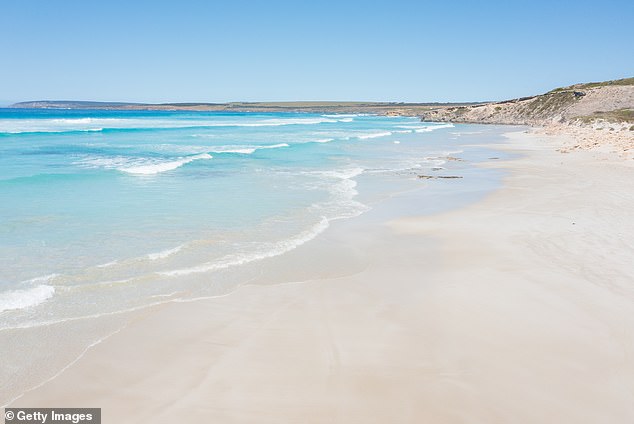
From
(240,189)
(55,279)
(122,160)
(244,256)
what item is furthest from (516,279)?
(122,160)

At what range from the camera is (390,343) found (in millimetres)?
6176

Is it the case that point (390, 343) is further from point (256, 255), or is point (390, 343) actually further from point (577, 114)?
point (577, 114)

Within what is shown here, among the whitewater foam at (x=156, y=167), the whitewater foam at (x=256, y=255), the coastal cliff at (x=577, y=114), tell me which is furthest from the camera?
the coastal cliff at (x=577, y=114)

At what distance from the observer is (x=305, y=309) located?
7.27 meters

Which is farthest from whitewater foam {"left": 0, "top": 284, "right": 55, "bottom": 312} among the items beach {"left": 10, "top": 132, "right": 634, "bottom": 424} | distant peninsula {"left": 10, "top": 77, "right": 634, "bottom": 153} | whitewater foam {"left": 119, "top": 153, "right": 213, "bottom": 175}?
distant peninsula {"left": 10, "top": 77, "right": 634, "bottom": 153}

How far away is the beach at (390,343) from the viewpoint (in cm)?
490

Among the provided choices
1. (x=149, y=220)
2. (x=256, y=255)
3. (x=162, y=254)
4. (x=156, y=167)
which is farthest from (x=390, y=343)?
(x=156, y=167)

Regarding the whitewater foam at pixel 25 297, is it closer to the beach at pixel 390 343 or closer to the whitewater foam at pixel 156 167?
the beach at pixel 390 343

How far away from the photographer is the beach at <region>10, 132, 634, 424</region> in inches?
193

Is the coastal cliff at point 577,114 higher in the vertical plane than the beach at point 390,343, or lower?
higher

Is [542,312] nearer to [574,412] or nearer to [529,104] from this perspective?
[574,412]

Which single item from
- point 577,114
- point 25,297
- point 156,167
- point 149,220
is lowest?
point 25,297

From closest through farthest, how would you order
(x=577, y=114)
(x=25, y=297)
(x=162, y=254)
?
(x=25, y=297)
(x=162, y=254)
(x=577, y=114)

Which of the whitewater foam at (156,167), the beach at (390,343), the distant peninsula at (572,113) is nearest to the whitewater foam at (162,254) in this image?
the beach at (390,343)
